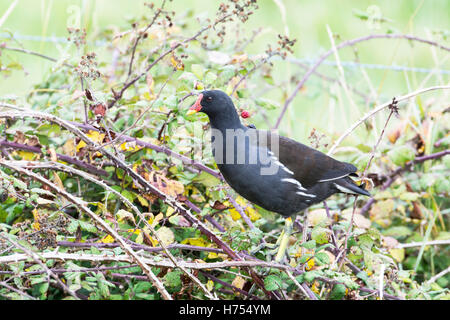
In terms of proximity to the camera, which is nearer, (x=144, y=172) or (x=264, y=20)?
(x=144, y=172)

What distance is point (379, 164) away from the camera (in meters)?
4.01

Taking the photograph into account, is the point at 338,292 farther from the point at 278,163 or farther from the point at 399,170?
the point at 399,170

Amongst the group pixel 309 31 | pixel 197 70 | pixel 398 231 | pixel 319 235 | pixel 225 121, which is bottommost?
pixel 398 231

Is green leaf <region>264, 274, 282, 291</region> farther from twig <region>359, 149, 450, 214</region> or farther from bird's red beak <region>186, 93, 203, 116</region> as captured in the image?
twig <region>359, 149, 450, 214</region>

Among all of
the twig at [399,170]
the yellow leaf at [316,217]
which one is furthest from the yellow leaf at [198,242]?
the twig at [399,170]

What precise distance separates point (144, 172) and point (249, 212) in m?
0.54

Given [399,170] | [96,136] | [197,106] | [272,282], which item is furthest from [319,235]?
[399,170]

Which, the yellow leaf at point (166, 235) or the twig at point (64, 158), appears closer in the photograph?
the yellow leaf at point (166, 235)

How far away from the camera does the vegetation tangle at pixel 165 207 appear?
7.94ft

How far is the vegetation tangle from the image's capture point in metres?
2.42

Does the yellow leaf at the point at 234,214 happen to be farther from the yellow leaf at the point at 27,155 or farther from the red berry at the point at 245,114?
the yellow leaf at the point at 27,155

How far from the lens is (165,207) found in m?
2.97

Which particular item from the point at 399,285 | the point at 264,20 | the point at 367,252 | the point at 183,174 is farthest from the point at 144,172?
the point at 264,20
